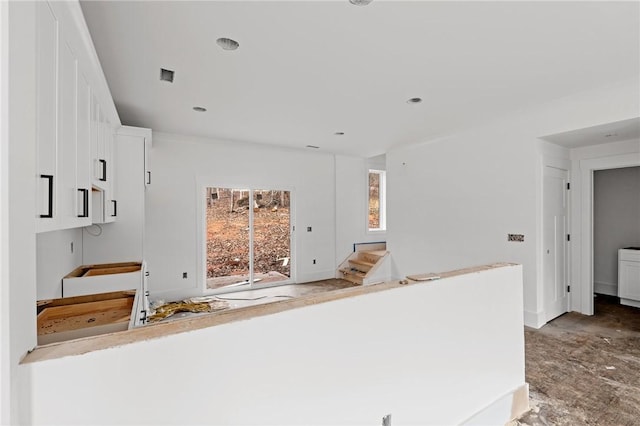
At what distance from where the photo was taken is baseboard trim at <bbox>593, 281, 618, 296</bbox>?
506 cm

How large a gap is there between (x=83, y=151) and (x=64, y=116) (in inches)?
16.4

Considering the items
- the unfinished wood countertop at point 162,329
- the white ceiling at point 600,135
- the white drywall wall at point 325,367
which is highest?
the white ceiling at point 600,135

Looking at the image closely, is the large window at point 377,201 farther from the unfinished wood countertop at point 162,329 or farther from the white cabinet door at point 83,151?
the unfinished wood countertop at point 162,329

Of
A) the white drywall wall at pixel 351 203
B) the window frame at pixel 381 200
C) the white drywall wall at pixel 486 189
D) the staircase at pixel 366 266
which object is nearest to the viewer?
the white drywall wall at pixel 486 189

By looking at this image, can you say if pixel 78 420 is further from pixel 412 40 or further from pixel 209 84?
pixel 209 84

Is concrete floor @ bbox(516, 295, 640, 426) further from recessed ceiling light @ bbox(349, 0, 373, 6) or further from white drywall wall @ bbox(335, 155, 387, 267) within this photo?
white drywall wall @ bbox(335, 155, 387, 267)

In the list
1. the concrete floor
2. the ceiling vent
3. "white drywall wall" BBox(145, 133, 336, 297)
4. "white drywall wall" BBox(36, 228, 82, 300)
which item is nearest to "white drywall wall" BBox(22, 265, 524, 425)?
the concrete floor

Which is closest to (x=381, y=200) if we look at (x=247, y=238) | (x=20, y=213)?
(x=247, y=238)

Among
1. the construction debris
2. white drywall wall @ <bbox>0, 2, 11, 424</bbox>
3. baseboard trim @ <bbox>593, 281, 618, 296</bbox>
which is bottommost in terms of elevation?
the construction debris

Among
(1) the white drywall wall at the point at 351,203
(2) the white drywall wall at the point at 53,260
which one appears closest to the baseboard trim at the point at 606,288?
(1) the white drywall wall at the point at 351,203

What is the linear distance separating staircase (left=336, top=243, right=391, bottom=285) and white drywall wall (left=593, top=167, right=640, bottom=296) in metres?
3.54

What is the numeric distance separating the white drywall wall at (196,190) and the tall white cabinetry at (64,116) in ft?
9.00

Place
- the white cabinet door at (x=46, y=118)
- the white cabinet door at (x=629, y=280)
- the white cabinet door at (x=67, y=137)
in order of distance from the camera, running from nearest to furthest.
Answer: the white cabinet door at (x=46, y=118) → the white cabinet door at (x=67, y=137) → the white cabinet door at (x=629, y=280)

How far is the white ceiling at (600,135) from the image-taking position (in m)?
3.13
